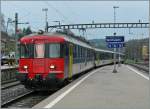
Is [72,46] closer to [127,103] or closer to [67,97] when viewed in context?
[67,97]

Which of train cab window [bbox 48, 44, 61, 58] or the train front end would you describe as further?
train cab window [bbox 48, 44, 61, 58]

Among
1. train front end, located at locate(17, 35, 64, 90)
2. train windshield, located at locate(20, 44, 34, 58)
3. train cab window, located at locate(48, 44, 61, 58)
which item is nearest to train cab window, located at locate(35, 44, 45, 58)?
train front end, located at locate(17, 35, 64, 90)

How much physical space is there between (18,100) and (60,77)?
2.73 metres

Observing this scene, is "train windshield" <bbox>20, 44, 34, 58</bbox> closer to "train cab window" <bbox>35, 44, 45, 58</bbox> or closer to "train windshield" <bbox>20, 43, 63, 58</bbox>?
"train windshield" <bbox>20, 43, 63, 58</bbox>

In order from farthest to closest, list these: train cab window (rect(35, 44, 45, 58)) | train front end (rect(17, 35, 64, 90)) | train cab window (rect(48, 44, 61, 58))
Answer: train cab window (rect(35, 44, 45, 58))
train cab window (rect(48, 44, 61, 58))
train front end (rect(17, 35, 64, 90))

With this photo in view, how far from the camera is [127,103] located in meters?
14.0

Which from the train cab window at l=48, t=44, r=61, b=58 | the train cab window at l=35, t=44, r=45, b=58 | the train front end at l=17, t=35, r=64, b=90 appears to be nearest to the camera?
the train front end at l=17, t=35, r=64, b=90

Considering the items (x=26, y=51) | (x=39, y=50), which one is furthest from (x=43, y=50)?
(x=26, y=51)

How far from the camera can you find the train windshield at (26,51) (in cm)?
2164

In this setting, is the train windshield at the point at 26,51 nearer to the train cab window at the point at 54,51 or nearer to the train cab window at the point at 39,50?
the train cab window at the point at 39,50

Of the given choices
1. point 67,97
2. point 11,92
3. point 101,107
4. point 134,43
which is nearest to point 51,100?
point 67,97

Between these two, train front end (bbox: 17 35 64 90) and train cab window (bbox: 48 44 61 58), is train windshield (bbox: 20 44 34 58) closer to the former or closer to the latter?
train front end (bbox: 17 35 64 90)

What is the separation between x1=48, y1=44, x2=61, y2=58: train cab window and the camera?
21.4 metres

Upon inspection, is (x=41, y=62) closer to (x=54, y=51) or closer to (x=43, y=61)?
(x=43, y=61)
